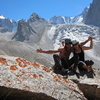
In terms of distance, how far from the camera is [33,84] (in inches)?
293

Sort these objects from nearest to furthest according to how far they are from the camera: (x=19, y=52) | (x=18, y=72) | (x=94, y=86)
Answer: (x=18, y=72) < (x=94, y=86) < (x=19, y=52)

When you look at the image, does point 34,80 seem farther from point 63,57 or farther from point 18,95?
point 63,57

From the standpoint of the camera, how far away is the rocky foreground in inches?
282

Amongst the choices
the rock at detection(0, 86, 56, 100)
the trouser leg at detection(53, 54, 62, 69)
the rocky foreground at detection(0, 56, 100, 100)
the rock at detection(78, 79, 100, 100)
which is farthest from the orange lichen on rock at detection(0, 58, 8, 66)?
the trouser leg at detection(53, 54, 62, 69)

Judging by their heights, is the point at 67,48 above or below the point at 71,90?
above

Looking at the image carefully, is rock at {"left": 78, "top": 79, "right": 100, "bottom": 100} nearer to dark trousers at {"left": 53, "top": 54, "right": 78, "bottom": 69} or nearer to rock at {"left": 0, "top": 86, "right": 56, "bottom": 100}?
rock at {"left": 0, "top": 86, "right": 56, "bottom": 100}

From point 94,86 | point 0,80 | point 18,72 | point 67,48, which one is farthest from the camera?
point 67,48

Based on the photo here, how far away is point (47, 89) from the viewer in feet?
24.6

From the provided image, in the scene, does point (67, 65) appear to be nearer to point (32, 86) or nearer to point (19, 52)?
point (32, 86)

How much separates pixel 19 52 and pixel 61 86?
159739 millimetres

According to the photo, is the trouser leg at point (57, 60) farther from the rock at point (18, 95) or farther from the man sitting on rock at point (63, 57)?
the rock at point (18, 95)

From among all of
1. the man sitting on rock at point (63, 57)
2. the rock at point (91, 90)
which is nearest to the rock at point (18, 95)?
the rock at point (91, 90)

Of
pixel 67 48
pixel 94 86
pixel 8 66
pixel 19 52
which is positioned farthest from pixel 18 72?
pixel 19 52

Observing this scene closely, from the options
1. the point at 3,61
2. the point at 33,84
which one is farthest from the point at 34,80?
the point at 3,61
